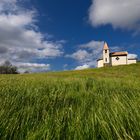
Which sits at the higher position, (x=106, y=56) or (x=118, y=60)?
(x=106, y=56)

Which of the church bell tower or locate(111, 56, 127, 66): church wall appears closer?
the church bell tower

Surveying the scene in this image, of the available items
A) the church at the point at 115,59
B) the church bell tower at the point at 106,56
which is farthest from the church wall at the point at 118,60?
the church bell tower at the point at 106,56

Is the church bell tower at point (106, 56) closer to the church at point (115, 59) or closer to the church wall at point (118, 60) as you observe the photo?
the church at point (115, 59)

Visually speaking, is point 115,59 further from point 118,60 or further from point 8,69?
point 8,69

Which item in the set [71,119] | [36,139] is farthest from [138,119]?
[36,139]

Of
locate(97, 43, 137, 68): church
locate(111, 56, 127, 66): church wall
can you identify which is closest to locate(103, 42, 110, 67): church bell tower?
locate(97, 43, 137, 68): church

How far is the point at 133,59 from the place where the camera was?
3253 inches

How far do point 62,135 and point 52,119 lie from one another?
317mm

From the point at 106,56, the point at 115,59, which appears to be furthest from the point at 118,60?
the point at 106,56

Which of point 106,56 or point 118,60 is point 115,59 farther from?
point 106,56

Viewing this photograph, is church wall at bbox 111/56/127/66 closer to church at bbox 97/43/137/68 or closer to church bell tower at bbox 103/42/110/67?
church at bbox 97/43/137/68

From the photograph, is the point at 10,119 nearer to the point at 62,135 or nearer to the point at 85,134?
the point at 62,135

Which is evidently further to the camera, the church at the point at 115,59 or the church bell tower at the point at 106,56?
the church at the point at 115,59

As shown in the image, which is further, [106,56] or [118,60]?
[106,56]
